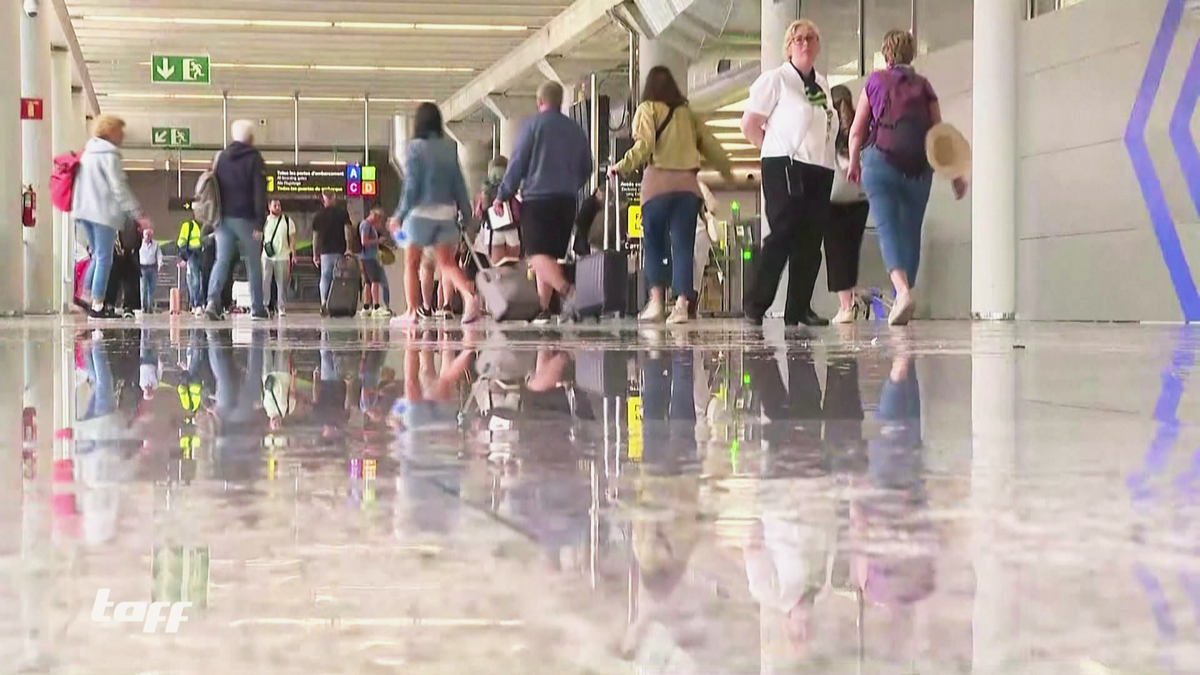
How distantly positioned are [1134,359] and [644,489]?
318cm

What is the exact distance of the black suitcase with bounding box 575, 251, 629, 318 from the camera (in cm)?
1169

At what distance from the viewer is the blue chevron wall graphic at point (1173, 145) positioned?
11383 mm

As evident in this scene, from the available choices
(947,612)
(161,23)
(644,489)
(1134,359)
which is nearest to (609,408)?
(644,489)

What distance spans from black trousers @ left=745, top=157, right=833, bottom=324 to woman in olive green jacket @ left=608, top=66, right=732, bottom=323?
99 cm

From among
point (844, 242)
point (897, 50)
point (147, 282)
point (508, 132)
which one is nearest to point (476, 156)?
point (508, 132)

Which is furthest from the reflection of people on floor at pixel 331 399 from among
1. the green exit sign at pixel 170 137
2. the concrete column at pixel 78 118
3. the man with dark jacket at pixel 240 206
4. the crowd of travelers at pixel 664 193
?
the green exit sign at pixel 170 137

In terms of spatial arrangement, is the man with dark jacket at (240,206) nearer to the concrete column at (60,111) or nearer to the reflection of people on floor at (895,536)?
the reflection of people on floor at (895,536)

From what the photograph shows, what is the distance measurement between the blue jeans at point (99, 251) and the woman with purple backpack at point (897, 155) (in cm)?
738

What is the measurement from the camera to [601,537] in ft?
2.94

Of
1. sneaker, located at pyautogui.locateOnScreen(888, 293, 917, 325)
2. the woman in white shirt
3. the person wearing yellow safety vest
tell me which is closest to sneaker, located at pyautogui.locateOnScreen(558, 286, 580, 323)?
the woman in white shirt

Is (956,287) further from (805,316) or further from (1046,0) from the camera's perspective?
(805,316)

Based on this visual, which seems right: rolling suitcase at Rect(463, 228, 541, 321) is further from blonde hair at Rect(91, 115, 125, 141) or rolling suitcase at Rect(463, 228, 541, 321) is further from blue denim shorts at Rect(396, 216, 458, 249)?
blonde hair at Rect(91, 115, 125, 141)

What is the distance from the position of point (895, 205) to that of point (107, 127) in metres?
7.35

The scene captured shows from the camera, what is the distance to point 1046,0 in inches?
532
